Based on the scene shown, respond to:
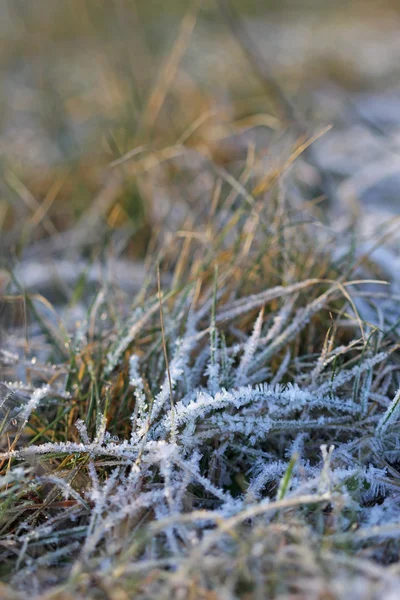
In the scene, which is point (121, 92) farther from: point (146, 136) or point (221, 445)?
point (221, 445)

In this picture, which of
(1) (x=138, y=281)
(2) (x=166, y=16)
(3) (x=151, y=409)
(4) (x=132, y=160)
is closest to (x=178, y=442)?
(3) (x=151, y=409)

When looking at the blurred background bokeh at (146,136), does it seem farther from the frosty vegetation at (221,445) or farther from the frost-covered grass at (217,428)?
the frosty vegetation at (221,445)

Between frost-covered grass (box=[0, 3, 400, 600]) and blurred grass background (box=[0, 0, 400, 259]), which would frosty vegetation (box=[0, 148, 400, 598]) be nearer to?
frost-covered grass (box=[0, 3, 400, 600])

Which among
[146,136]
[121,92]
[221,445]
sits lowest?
[221,445]

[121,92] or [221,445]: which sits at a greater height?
[121,92]

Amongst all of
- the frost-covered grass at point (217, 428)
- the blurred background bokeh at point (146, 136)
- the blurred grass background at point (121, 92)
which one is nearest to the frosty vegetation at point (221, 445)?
the frost-covered grass at point (217, 428)

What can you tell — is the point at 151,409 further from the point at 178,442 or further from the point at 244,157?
the point at 244,157

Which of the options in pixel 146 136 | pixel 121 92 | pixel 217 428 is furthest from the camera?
pixel 121 92

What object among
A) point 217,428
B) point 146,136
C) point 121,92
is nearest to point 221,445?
point 217,428

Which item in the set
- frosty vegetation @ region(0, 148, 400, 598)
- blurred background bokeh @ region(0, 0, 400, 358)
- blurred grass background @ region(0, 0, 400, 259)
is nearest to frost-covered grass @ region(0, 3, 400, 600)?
frosty vegetation @ region(0, 148, 400, 598)
